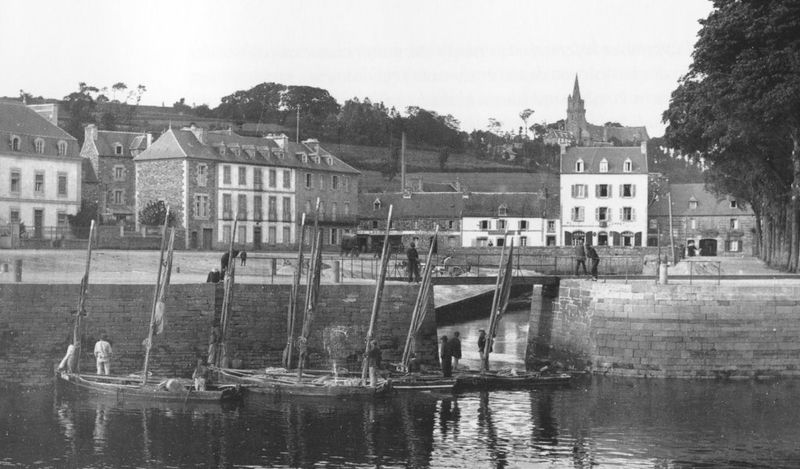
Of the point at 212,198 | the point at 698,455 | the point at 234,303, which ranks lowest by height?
the point at 698,455

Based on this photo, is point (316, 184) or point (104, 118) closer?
point (316, 184)

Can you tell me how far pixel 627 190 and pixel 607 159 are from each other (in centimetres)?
298

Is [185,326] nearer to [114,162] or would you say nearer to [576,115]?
[114,162]

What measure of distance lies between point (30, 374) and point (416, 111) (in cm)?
13128

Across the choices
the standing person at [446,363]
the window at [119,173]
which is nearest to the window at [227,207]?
the window at [119,173]

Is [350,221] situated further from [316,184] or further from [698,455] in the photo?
[698,455]

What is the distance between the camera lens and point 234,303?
123 feet

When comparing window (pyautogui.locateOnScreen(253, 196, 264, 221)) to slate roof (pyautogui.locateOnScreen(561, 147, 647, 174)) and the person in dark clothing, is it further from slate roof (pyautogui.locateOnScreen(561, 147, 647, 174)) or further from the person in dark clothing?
the person in dark clothing

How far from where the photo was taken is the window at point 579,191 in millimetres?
97750

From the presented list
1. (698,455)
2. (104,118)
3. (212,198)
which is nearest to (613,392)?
(698,455)

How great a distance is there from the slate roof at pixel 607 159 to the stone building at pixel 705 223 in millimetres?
4872

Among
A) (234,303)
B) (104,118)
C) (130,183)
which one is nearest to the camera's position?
(234,303)

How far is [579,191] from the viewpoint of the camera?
97.8 m

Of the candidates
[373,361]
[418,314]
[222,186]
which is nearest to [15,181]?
[222,186]
